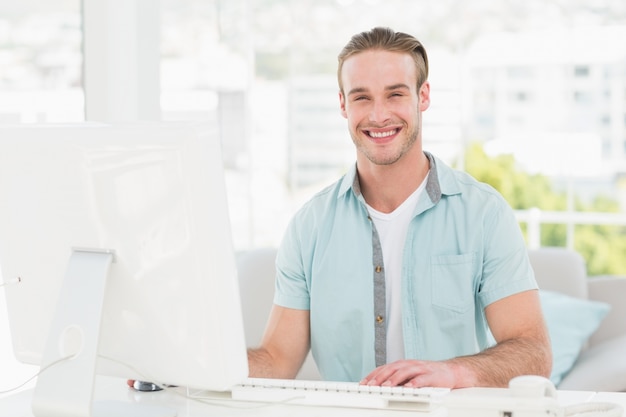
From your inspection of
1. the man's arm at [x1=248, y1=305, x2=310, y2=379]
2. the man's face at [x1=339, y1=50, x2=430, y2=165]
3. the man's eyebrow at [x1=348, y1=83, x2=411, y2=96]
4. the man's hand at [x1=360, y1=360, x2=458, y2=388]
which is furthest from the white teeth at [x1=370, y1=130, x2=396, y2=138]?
the man's hand at [x1=360, y1=360, x2=458, y2=388]

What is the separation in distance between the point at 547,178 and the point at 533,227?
1.10ft

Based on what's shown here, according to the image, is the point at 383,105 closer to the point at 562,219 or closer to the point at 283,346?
the point at 283,346

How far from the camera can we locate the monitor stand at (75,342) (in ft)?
4.91

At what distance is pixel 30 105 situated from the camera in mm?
3301

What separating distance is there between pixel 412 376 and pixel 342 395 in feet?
0.46

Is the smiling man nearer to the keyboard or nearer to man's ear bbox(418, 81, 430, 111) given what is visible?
man's ear bbox(418, 81, 430, 111)

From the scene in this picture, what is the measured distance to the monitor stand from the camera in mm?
1495

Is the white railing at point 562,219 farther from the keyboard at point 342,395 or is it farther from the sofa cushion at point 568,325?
the keyboard at point 342,395

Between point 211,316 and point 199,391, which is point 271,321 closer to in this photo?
point 199,391

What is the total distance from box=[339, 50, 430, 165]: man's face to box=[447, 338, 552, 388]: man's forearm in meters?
0.54

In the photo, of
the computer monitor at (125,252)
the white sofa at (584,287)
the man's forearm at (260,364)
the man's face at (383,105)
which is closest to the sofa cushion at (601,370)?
the white sofa at (584,287)

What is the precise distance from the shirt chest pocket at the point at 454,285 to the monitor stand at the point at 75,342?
0.90 metres

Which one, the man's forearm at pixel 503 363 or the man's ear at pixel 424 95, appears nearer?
the man's forearm at pixel 503 363

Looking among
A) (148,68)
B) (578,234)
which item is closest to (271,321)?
(148,68)
